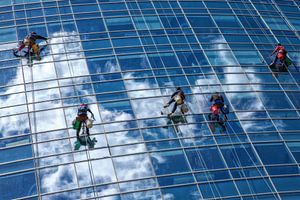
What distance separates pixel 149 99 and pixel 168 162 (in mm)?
5914

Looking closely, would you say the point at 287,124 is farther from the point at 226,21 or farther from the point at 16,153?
the point at 16,153

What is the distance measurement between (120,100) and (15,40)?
33.3ft

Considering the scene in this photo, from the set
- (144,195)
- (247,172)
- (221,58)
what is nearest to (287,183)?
(247,172)

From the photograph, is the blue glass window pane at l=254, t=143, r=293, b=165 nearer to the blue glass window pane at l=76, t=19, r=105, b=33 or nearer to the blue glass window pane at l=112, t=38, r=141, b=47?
the blue glass window pane at l=112, t=38, r=141, b=47

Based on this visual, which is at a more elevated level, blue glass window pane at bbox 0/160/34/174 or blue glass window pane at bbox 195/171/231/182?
blue glass window pane at bbox 0/160/34/174

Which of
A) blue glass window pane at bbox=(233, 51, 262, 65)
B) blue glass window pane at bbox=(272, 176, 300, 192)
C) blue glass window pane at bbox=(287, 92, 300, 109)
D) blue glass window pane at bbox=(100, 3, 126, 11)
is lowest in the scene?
blue glass window pane at bbox=(272, 176, 300, 192)

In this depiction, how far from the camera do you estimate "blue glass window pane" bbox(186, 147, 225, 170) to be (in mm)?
41906

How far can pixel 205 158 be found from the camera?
42.4 metres

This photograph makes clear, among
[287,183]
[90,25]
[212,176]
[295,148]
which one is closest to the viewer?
[212,176]

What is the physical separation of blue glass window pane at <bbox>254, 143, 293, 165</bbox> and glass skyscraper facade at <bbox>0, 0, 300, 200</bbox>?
9 cm

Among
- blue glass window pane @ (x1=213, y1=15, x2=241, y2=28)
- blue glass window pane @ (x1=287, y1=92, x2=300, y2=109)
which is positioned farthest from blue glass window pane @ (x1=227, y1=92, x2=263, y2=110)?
blue glass window pane @ (x1=213, y1=15, x2=241, y2=28)

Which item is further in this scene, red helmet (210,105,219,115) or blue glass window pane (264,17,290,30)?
blue glass window pane (264,17,290,30)

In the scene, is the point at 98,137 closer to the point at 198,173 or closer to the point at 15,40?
the point at 198,173

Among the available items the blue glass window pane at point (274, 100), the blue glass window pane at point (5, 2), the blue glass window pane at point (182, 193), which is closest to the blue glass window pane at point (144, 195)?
the blue glass window pane at point (182, 193)
